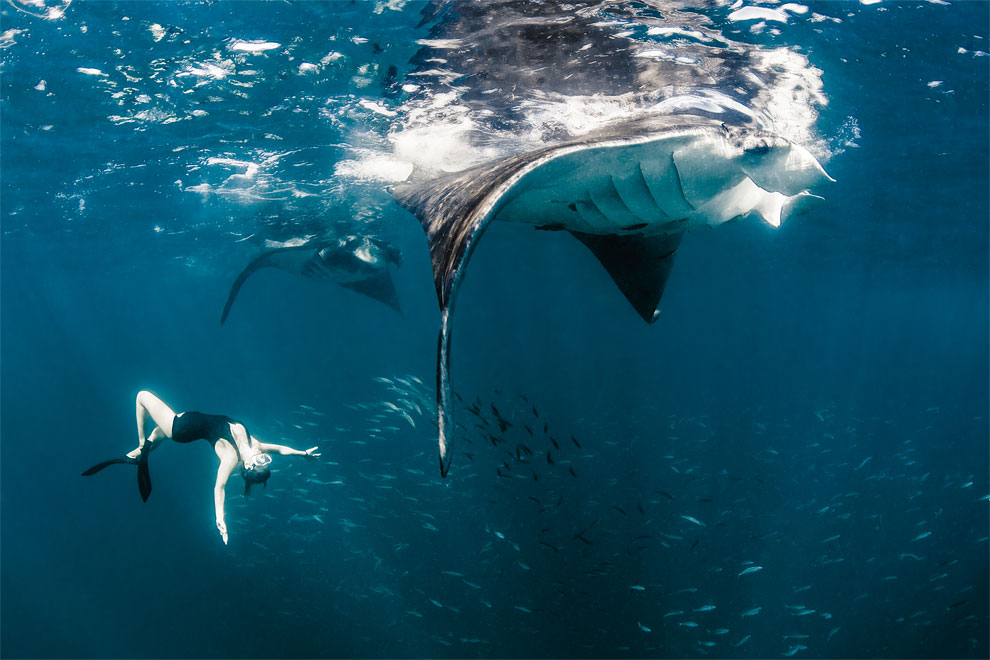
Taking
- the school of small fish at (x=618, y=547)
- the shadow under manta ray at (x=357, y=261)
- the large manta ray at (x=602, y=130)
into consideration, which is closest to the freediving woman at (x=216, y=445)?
the school of small fish at (x=618, y=547)

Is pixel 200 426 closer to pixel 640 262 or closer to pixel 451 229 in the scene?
pixel 640 262

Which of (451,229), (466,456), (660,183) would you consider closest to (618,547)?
(466,456)

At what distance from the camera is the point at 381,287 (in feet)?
52.3

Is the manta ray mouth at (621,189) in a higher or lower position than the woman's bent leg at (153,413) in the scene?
higher

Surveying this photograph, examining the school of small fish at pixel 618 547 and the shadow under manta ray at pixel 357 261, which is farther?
the shadow under manta ray at pixel 357 261

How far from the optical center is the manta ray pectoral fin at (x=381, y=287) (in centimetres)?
1562

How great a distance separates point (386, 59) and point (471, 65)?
3.93ft

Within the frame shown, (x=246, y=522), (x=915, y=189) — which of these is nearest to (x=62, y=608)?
(x=246, y=522)

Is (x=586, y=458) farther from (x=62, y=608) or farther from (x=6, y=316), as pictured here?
(x=6, y=316)

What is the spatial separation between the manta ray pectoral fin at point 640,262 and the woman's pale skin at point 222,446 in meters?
4.80

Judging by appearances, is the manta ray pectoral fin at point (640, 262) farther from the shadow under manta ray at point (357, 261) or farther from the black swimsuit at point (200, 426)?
the shadow under manta ray at point (357, 261)

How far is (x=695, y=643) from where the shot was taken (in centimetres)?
1062

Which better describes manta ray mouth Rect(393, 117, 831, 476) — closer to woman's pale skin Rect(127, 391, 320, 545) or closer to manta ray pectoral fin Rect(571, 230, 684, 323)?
manta ray pectoral fin Rect(571, 230, 684, 323)

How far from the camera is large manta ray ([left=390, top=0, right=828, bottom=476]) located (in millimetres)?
2689
